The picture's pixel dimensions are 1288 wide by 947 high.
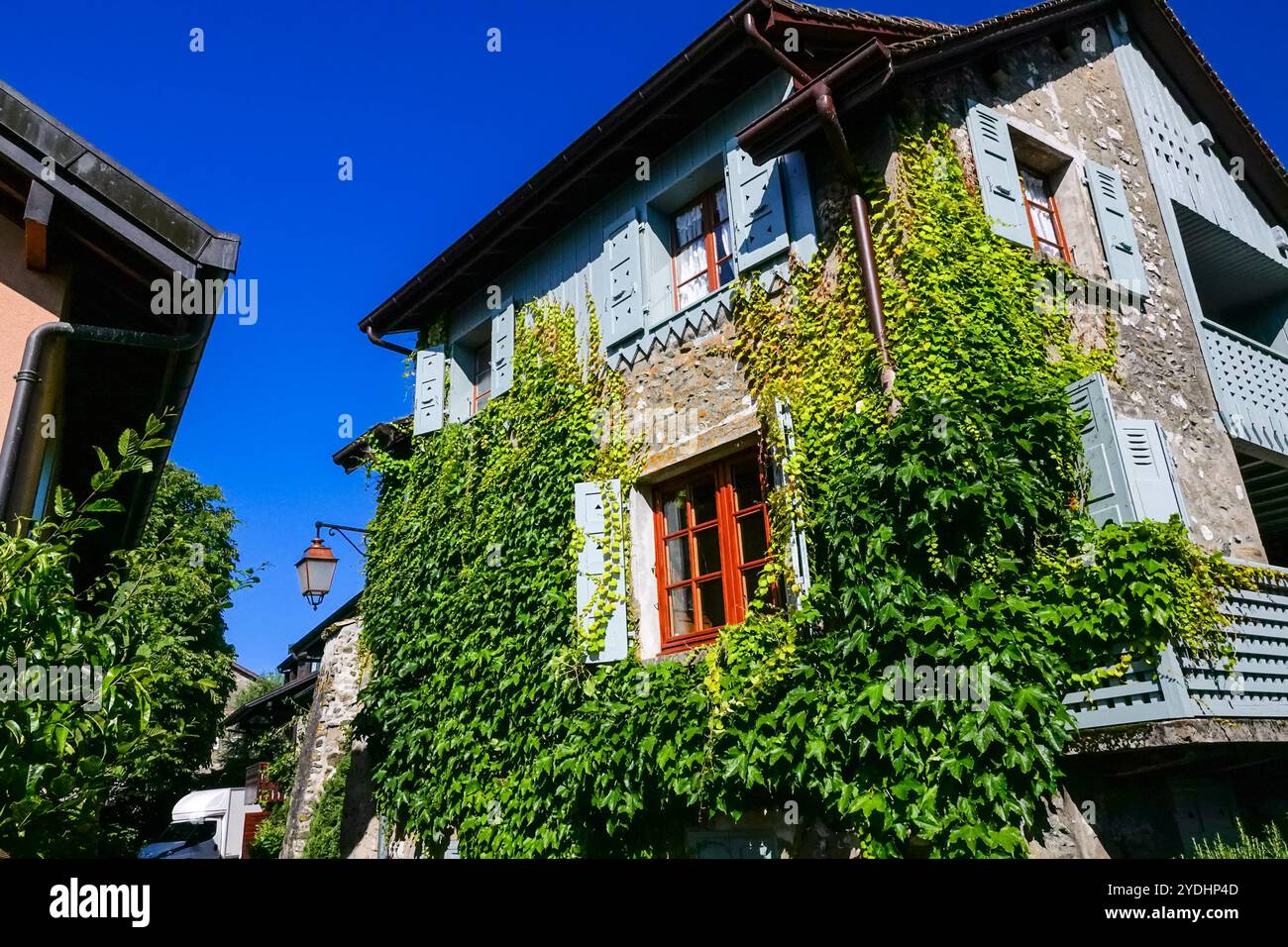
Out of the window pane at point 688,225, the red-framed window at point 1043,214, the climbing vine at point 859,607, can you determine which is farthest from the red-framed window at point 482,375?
the red-framed window at point 1043,214

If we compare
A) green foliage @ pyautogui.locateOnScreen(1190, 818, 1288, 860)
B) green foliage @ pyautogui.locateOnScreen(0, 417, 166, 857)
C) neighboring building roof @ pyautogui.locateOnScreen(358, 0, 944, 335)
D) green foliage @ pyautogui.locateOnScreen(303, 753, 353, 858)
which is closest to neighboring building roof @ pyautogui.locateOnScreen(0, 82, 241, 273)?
green foliage @ pyautogui.locateOnScreen(0, 417, 166, 857)

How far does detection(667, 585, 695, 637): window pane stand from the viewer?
7.08 m

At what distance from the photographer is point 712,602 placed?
6.96 metres

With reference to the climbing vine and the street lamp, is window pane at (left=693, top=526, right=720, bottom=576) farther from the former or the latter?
the street lamp

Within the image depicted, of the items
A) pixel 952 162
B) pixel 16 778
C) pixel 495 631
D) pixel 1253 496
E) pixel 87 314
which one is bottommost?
pixel 16 778

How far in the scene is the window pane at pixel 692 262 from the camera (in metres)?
7.97

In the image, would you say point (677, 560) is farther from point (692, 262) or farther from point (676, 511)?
point (692, 262)

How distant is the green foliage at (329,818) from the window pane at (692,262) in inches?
330

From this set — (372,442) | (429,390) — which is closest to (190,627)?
(372,442)

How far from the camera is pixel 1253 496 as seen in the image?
8.46 m

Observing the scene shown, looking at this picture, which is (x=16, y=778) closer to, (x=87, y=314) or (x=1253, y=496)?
(x=87, y=314)

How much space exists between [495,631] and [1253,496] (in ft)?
23.9

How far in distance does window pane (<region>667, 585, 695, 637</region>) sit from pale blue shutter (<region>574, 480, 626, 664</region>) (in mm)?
390
